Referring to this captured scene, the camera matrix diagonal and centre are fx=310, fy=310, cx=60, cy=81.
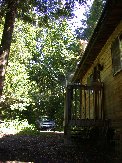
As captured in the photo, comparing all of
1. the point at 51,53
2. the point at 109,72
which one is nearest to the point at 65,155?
the point at 109,72

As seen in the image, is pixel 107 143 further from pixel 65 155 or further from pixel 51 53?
pixel 51 53

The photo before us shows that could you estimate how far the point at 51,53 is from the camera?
44375 mm

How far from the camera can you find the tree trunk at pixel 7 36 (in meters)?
10.8

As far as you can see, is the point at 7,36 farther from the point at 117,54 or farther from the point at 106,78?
the point at 106,78

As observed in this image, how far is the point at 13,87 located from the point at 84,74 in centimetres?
1020

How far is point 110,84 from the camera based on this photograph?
1220cm

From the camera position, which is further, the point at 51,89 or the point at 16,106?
the point at 51,89

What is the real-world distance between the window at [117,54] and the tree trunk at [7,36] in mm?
3812

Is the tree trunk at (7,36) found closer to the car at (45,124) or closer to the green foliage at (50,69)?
the green foliage at (50,69)

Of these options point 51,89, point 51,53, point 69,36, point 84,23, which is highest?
point 84,23

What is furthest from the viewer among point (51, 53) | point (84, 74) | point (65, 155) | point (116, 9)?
point (51, 53)

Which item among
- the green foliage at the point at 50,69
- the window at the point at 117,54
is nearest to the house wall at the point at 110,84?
the window at the point at 117,54

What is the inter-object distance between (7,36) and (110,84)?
4364 mm

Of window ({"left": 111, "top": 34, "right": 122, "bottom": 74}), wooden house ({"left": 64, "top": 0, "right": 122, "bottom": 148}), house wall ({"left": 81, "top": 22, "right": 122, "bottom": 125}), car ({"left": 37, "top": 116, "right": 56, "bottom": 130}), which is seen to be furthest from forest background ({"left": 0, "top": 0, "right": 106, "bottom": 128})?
window ({"left": 111, "top": 34, "right": 122, "bottom": 74})
